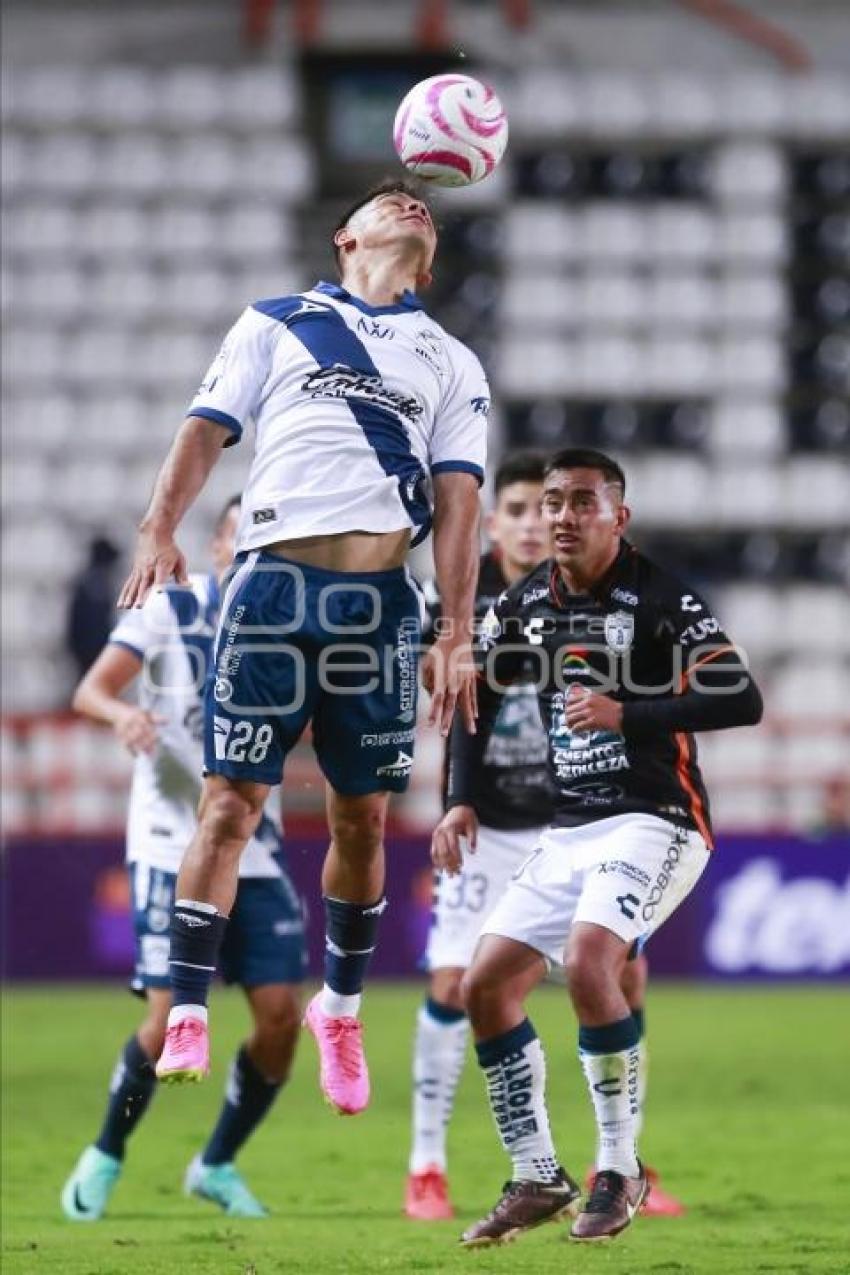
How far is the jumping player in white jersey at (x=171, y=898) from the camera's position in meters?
7.89

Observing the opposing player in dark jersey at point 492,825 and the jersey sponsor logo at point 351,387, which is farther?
the opposing player in dark jersey at point 492,825

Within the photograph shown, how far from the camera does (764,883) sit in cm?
1620

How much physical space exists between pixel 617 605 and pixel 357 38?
17244 millimetres

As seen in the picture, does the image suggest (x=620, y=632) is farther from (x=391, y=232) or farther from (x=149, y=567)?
(x=149, y=567)

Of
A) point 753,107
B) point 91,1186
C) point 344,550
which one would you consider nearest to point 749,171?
point 753,107

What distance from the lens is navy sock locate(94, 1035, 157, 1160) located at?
25.8 feet

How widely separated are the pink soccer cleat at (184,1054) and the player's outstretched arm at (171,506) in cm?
117

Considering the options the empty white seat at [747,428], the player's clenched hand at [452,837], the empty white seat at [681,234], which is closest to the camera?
the player's clenched hand at [452,837]

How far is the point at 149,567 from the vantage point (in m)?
5.98

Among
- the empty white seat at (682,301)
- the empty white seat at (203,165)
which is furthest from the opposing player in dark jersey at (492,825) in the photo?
the empty white seat at (203,165)

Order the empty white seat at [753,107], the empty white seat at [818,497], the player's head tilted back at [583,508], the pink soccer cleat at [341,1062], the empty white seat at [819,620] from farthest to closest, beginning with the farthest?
the empty white seat at [753,107], the empty white seat at [818,497], the empty white seat at [819,620], the player's head tilted back at [583,508], the pink soccer cleat at [341,1062]

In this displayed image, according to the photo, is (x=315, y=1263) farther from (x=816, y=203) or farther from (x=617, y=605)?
(x=816, y=203)

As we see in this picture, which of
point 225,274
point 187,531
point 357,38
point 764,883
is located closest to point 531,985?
point 764,883

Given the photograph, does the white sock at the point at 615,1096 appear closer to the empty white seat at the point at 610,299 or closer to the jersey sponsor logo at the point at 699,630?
the jersey sponsor logo at the point at 699,630
